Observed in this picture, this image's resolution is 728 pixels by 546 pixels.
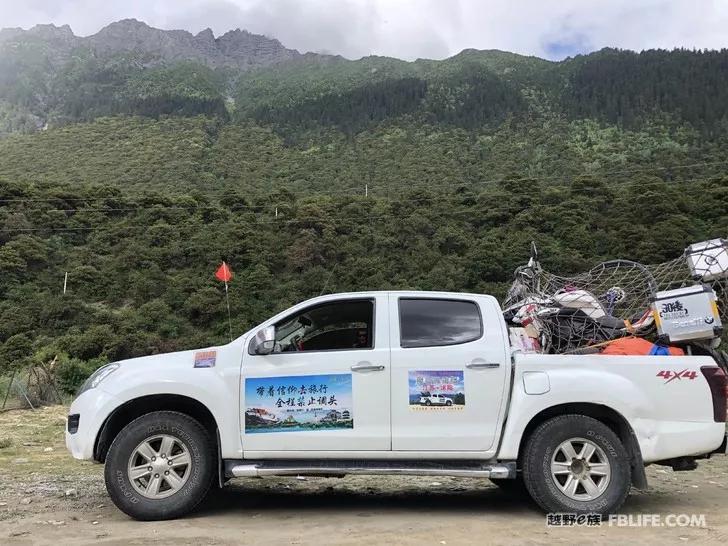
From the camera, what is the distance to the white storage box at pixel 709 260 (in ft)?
19.4

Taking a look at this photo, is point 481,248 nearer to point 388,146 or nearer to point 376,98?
point 388,146

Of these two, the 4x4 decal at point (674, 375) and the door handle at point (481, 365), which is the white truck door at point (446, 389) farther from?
the 4x4 decal at point (674, 375)

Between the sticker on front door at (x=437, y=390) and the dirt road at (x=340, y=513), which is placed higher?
the sticker on front door at (x=437, y=390)

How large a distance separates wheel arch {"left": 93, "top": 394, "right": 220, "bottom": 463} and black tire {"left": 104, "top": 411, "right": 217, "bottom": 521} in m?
0.13

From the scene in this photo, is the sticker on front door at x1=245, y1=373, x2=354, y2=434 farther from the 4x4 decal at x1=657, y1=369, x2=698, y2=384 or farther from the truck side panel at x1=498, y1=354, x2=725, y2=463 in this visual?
the 4x4 decal at x1=657, y1=369, x2=698, y2=384

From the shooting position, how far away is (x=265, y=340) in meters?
5.15

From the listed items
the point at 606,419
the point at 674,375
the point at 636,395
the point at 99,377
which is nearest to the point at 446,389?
the point at 606,419

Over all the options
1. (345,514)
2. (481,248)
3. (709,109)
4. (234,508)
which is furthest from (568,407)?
(709,109)

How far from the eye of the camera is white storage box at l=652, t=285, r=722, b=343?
17.3 feet

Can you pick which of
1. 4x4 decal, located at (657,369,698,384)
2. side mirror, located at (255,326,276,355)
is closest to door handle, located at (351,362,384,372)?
side mirror, located at (255,326,276,355)

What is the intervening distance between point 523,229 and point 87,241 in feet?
82.0

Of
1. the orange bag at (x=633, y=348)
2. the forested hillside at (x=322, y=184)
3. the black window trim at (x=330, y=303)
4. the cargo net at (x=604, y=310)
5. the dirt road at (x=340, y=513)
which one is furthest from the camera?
the forested hillside at (x=322, y=184)

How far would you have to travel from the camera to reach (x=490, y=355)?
17.0ft

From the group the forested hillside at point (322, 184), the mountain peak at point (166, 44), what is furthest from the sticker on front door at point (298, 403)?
the mountain peak at point (166, 44)
